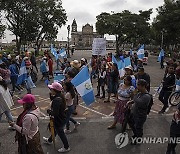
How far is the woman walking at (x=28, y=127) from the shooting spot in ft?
14.2

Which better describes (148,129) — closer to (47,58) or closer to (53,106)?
(53,106)

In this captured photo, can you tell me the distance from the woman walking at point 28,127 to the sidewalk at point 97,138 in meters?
1.49

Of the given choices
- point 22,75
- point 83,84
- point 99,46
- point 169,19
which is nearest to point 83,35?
point 169,19

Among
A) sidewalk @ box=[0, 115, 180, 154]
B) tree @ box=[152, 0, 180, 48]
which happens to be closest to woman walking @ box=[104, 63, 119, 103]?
sidewalk @ box=[0, 115, 180, 154]

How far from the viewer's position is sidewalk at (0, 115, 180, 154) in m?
6.02

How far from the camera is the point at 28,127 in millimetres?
4332

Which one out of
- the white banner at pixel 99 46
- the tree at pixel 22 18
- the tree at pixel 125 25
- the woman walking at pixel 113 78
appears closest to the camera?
the woman walking at pixel 113 78

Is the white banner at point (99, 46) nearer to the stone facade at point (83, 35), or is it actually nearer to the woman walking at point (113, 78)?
the woman walking at point (113, 78)

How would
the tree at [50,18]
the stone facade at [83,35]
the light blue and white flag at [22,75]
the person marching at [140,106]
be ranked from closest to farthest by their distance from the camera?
the person marching at [140,106] < the light blue and white flag at [22,75] < the tree at [50,18] < the stone facade at [83,35]

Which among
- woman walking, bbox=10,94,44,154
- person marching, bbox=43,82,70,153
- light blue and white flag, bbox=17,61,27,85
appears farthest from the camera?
light blue and white flag, bbox=17,61,27,85

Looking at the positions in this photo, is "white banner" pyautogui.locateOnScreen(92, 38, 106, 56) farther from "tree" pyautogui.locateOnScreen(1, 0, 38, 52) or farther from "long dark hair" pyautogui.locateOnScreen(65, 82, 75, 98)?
"tree" pyautogui.locateOnScreen(1, 0, 38, 52)

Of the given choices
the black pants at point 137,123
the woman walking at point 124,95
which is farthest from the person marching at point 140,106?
the woman walking at point 124,95

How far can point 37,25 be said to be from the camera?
31.1 metres

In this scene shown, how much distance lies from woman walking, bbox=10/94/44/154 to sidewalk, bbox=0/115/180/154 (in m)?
1.49
